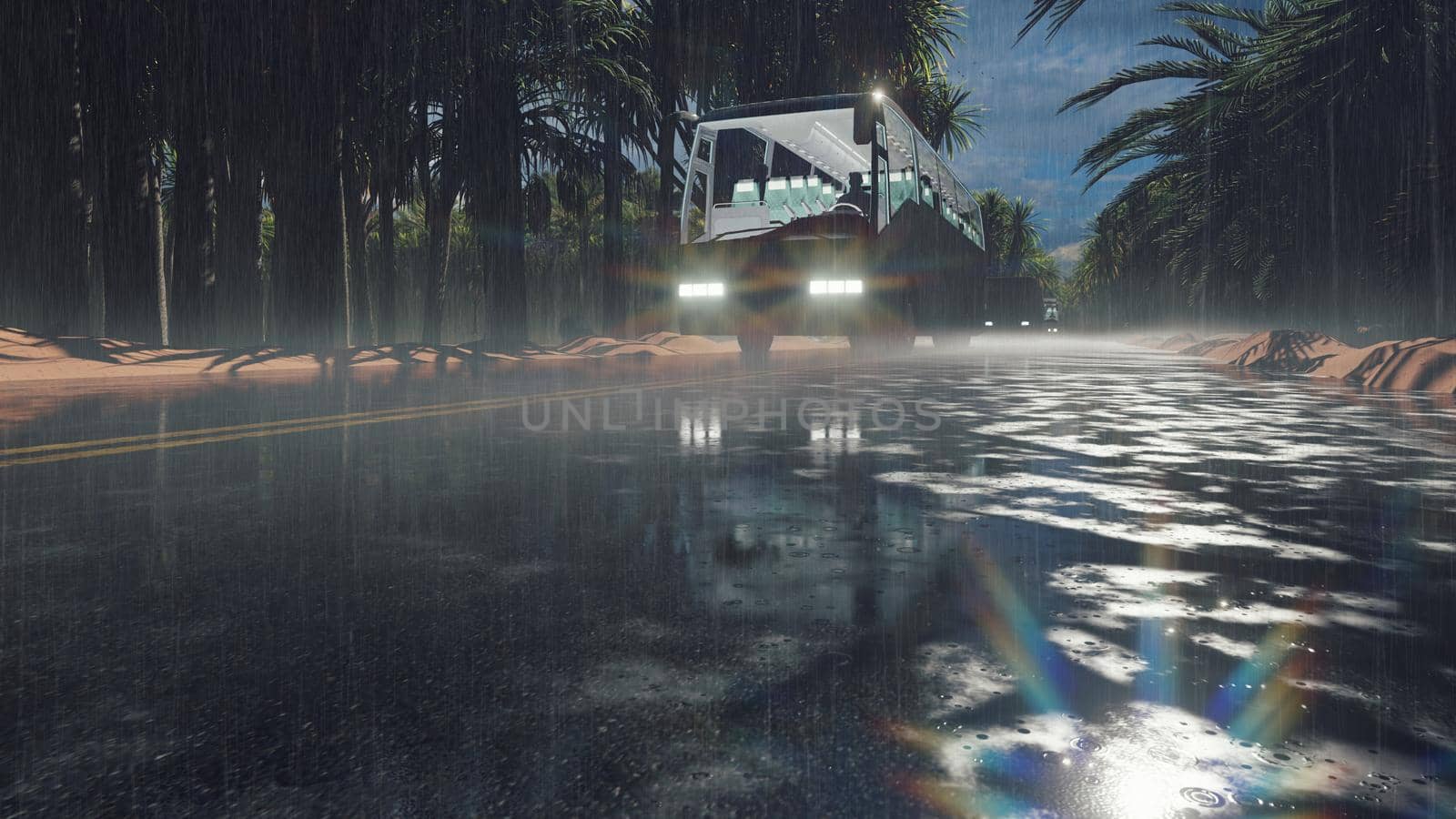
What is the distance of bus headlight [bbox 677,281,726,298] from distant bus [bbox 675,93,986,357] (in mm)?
16

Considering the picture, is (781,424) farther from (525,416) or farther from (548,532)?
(548,532)

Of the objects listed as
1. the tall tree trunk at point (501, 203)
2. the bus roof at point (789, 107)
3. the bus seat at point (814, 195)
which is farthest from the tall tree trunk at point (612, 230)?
the bus seat at point (814, 195)

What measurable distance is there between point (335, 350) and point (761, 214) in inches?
298

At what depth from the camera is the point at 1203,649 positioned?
275 centimetres

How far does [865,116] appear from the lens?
15797mm

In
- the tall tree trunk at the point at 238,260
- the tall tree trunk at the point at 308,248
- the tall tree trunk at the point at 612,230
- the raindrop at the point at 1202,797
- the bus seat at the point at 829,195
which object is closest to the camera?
the raindrop at the point at 1202,797

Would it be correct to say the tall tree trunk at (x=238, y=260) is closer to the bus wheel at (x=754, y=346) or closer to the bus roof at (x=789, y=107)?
the bus roof at (x=789, y=107)

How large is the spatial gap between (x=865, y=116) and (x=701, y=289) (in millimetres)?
4096

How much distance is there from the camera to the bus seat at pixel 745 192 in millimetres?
17344

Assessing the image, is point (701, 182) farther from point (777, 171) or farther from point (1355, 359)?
point (1355, 359)

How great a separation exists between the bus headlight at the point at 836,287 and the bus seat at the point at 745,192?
1.71 m

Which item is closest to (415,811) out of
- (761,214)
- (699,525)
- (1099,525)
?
(699,525)

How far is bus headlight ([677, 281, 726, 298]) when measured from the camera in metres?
17.9

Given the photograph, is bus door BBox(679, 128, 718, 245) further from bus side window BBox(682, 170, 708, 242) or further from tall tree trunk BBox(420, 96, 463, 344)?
tall tree trunk BBox(420, 96, 463, 344)
